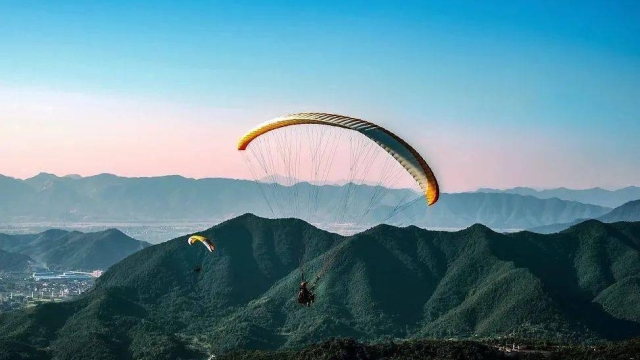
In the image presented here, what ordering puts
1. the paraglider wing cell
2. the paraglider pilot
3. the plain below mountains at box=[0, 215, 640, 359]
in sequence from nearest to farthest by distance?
the paraglider wing cell, the paraglider pilot, the plain below mountains at box=[0, 215, 640, 359]

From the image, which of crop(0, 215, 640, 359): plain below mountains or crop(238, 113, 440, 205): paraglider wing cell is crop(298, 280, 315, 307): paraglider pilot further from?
crop(0, 215, 640, 359): plain below mountains

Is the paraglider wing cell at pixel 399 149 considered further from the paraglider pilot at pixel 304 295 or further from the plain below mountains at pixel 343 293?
the plain below mountains at pixel 343 293

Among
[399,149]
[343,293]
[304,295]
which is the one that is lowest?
[343,293]

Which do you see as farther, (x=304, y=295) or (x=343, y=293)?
(x=343, y=293)

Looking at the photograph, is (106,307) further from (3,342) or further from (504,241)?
(504,241)

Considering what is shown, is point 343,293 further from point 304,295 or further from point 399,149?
point 399,149

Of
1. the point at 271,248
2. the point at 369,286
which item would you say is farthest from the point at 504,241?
Answer: the point at 271,248

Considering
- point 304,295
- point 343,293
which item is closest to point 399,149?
point 304,295

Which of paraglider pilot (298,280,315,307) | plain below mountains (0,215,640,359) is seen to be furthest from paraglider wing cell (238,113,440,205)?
plain below mountains (0,215,640,359)

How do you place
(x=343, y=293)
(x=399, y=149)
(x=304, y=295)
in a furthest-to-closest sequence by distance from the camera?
(x=343, y=293) → (x=304, y=295) → (x=399, y=149)
